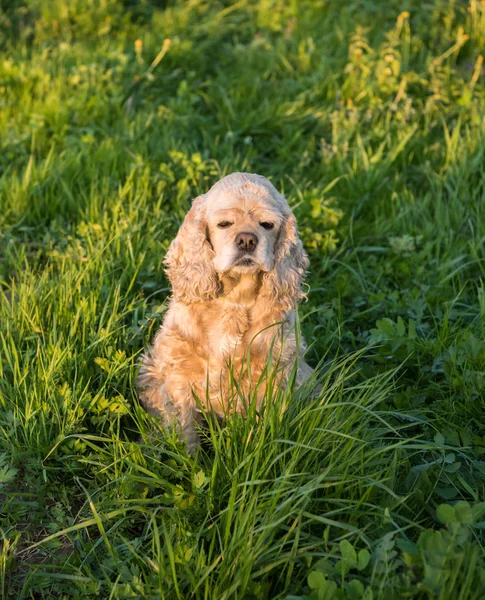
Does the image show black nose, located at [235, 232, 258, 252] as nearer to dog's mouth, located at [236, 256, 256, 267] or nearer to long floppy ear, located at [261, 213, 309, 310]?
dog's mouth, located at [236, 256, 256, 267]

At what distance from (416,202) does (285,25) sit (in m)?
2.76

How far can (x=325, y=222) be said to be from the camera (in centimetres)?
451

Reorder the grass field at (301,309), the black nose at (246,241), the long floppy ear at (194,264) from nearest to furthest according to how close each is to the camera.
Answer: the grass field at (301,309) < the black nose at (246,241) < the long floppy ear at (194,264)

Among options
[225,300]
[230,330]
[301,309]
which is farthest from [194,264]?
[301,309]

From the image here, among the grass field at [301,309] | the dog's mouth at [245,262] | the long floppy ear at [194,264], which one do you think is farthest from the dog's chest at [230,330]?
the grass field at [301,309]

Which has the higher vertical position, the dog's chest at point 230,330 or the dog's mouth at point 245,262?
the dog's mouth at point 245,262

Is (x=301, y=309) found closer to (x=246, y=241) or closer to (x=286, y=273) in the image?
(x=286, y=273)

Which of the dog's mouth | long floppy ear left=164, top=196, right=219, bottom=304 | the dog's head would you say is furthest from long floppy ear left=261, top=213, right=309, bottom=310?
long floppy ear left=164, top=196, right=219, bottom=304

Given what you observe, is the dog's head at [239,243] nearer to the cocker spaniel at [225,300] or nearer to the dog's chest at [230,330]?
the cocker spaniel at [225,300]

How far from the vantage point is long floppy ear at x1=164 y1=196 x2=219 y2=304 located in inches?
126

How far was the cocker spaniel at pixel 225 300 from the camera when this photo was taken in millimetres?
3168

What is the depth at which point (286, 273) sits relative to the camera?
3.25 m

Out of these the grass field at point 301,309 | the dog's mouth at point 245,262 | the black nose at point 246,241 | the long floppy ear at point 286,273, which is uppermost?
the black nose at point 246,241

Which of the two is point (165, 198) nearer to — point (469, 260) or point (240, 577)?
point (469, 260)
